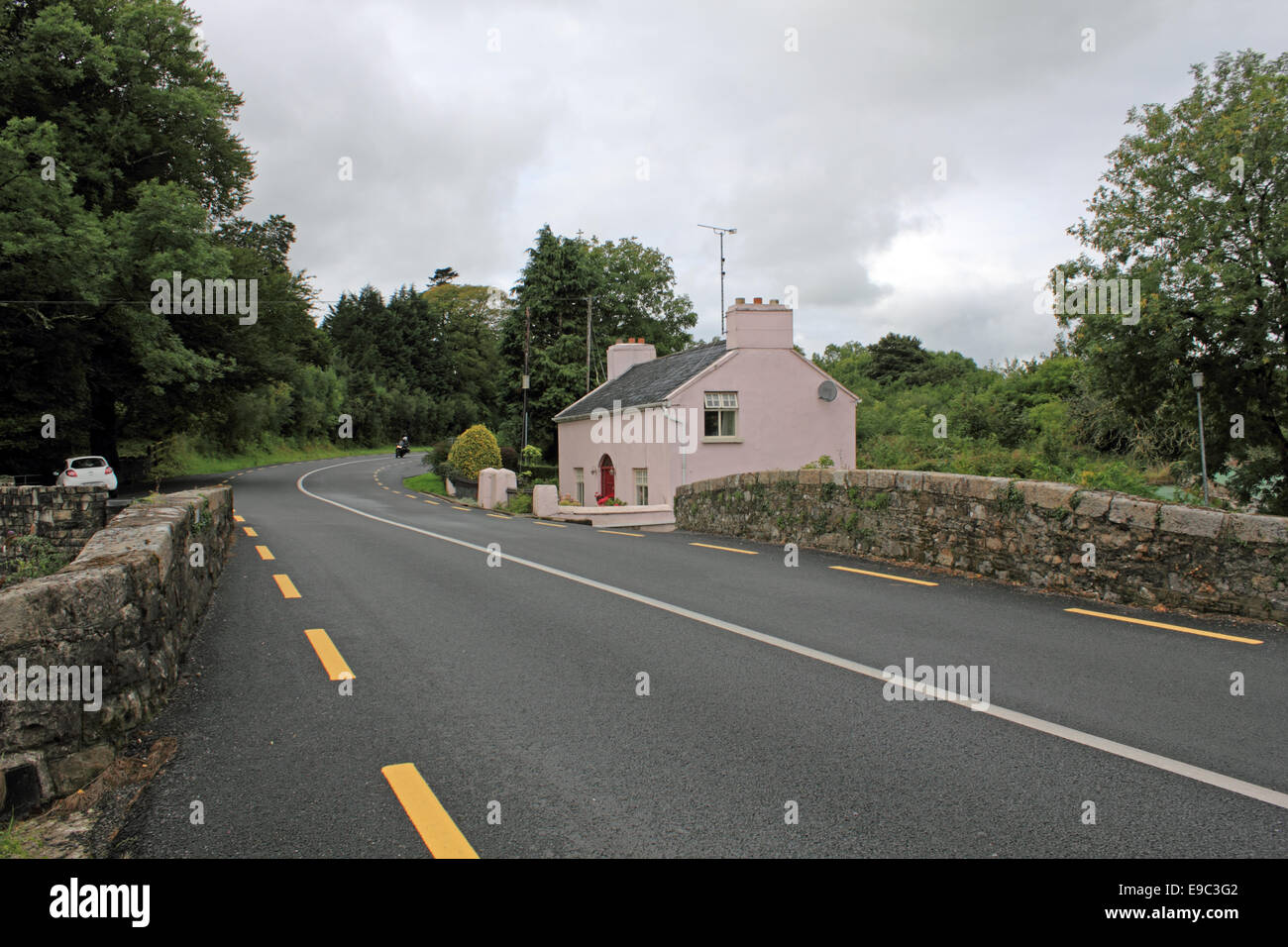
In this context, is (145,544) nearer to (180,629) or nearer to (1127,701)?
(180,629)

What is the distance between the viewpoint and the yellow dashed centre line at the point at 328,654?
5801mm

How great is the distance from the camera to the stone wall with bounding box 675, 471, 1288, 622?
711cm

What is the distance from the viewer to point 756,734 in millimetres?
4465

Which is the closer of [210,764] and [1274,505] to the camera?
[210,764]

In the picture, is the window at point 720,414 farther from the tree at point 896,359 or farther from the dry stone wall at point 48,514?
the tree at point 896,359

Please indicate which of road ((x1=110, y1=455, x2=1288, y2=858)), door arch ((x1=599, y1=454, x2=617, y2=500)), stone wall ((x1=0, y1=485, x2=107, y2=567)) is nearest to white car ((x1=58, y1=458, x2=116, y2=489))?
stone wall ((x1=0, y1=485, x2=107, y2=567))

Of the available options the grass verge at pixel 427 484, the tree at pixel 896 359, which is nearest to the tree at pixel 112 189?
the grass verge at pixel 427 484

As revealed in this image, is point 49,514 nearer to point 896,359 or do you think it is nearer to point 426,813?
point 426,813

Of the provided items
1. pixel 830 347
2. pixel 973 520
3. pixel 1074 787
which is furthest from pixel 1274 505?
pixel 830 347

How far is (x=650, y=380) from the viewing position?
3212 cm

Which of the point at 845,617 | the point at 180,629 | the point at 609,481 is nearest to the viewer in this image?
the point at 180,629

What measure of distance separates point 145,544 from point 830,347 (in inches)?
3229

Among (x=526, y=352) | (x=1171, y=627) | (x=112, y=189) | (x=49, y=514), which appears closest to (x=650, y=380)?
(x=526, y=352)
